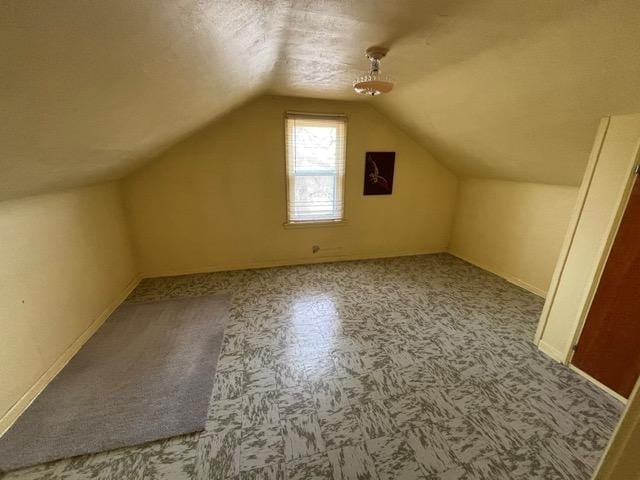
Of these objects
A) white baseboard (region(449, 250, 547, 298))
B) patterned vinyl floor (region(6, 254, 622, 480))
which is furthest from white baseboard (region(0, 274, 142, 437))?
white baseboard (region(449, 250, 547, 298))

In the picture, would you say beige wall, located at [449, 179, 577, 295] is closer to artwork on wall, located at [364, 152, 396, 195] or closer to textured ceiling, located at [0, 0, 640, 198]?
textured ceiling, located at [0, 0, 640, 198]

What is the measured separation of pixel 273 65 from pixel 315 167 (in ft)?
4.78

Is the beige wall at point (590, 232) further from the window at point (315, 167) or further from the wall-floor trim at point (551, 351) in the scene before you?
the window at point (315, 167)

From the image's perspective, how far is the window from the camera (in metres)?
3.26

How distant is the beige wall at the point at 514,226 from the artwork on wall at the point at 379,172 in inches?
47.6

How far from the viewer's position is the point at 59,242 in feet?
6.38

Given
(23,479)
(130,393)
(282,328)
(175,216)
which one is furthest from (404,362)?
(175,216)

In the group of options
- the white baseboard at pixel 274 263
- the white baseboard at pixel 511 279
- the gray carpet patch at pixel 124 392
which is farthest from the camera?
the white baseboard at pixel 274 263

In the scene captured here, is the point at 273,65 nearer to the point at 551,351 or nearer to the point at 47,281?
the point at 47,281

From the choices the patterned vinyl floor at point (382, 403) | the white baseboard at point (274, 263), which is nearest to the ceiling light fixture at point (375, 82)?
the patterned vinyl floor at point (382, 403)

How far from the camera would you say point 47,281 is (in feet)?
5.88

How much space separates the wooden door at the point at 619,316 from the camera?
156 centimetres

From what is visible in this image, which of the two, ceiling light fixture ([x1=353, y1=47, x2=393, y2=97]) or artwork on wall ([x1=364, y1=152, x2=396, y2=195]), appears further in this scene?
artwork on wall ([x1=364, y1=152, x2=396, y2=195])

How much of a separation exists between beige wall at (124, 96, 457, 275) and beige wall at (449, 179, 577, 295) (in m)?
0.50
